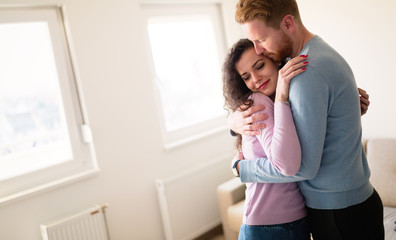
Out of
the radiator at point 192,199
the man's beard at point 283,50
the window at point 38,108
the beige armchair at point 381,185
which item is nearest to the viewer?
the man's beard at point 283,50

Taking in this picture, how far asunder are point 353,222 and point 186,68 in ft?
8.19

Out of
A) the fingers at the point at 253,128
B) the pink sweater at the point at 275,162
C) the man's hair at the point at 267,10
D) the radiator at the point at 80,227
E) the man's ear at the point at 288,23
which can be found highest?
the man's hair at the point at 267,10

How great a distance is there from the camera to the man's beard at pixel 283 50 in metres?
1.18

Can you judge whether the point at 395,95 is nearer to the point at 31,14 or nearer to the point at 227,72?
the point at 227,72

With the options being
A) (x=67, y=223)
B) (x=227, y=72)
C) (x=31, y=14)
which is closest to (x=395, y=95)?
(x=227, y=72)

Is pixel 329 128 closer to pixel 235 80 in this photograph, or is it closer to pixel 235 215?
pixel 235 80

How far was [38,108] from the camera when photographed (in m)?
2.51

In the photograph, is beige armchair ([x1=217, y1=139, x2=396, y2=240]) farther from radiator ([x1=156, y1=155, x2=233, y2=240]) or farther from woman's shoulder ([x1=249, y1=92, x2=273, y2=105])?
woman's shoulder ([x1=249, y1=92, x2=273, y2=105])

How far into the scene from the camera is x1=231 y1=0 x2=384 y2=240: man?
107cm

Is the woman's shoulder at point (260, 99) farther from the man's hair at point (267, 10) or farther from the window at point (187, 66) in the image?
the window at point (187, 66)

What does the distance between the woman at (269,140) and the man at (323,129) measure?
0.11 ft

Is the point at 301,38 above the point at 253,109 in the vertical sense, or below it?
above

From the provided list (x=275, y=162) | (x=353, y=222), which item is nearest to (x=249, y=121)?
(x=275, y=162)

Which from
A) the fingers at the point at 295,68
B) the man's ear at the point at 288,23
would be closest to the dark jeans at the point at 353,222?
the fingers at the point at 295,68
